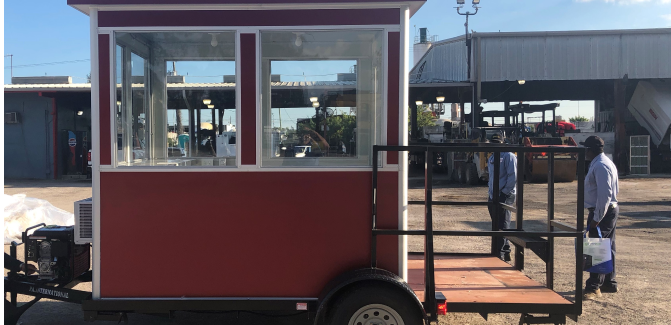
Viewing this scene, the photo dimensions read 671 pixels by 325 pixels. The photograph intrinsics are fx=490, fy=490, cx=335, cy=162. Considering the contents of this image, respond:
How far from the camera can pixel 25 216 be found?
27.2 ft

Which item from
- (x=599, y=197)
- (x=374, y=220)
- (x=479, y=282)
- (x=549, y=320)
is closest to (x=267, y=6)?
(x=374, y=220)

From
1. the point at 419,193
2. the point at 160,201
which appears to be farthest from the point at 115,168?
the point at 419,193

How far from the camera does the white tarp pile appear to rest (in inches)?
313

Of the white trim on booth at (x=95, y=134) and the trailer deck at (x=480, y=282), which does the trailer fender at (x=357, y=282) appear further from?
the white trim on booth at (x=95, y=134)

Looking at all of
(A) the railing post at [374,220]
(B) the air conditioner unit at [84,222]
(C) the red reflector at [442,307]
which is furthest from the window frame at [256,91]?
(C) the red reflector at [442,307]

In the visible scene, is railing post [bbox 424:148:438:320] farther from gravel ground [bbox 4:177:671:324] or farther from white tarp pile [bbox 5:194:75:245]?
white tarp pile [bbox 5:194:75:245]

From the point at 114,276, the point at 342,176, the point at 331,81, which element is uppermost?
the point at 331,81

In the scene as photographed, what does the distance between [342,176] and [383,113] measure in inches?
21.8

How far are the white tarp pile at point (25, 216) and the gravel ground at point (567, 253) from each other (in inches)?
16.7

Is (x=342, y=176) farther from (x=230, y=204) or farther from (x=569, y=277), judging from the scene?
(x=569, y=277)

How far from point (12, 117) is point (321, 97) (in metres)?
22.6

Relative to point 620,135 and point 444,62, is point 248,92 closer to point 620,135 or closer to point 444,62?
point 444,62

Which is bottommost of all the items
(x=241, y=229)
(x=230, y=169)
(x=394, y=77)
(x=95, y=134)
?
(x=241, y=229)

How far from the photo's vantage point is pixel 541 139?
1855cm
